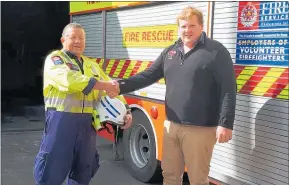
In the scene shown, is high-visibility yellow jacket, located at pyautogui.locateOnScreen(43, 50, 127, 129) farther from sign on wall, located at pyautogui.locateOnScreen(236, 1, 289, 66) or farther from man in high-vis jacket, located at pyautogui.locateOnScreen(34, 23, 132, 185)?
sign on wall, located at pyautogui.locateOnScreen(236, 1, 289, 66)

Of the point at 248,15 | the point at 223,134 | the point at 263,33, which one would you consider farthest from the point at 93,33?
the point at 223,134

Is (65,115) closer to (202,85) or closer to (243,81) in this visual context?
(202,85)

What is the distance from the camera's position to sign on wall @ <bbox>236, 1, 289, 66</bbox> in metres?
2.97

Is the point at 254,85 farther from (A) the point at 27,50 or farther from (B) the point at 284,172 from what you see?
(A) the point at 27,50

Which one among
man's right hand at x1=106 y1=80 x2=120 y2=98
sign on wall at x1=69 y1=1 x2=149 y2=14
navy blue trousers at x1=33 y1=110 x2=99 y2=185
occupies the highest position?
sign on wall at x1=69 y1=1 x2=149 y2=14

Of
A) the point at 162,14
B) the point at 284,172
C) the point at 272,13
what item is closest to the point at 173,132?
the point at 284,172

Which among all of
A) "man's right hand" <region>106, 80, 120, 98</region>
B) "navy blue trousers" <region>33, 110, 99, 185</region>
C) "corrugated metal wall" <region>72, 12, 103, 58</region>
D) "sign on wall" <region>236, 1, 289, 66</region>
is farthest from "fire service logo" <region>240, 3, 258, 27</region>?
"corrugated metal wall" <region>72, 12, 103, 58</region>

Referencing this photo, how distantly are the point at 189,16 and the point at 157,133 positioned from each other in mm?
1725

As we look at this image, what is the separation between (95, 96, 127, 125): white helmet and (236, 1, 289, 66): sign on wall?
→ 1025 mm

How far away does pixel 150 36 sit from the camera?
441cm

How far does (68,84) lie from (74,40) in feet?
1.36

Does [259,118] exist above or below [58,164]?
above

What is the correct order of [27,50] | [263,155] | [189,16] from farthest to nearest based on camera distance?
[27,50], [263,155], [189,16]

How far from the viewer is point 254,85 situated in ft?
10.5
